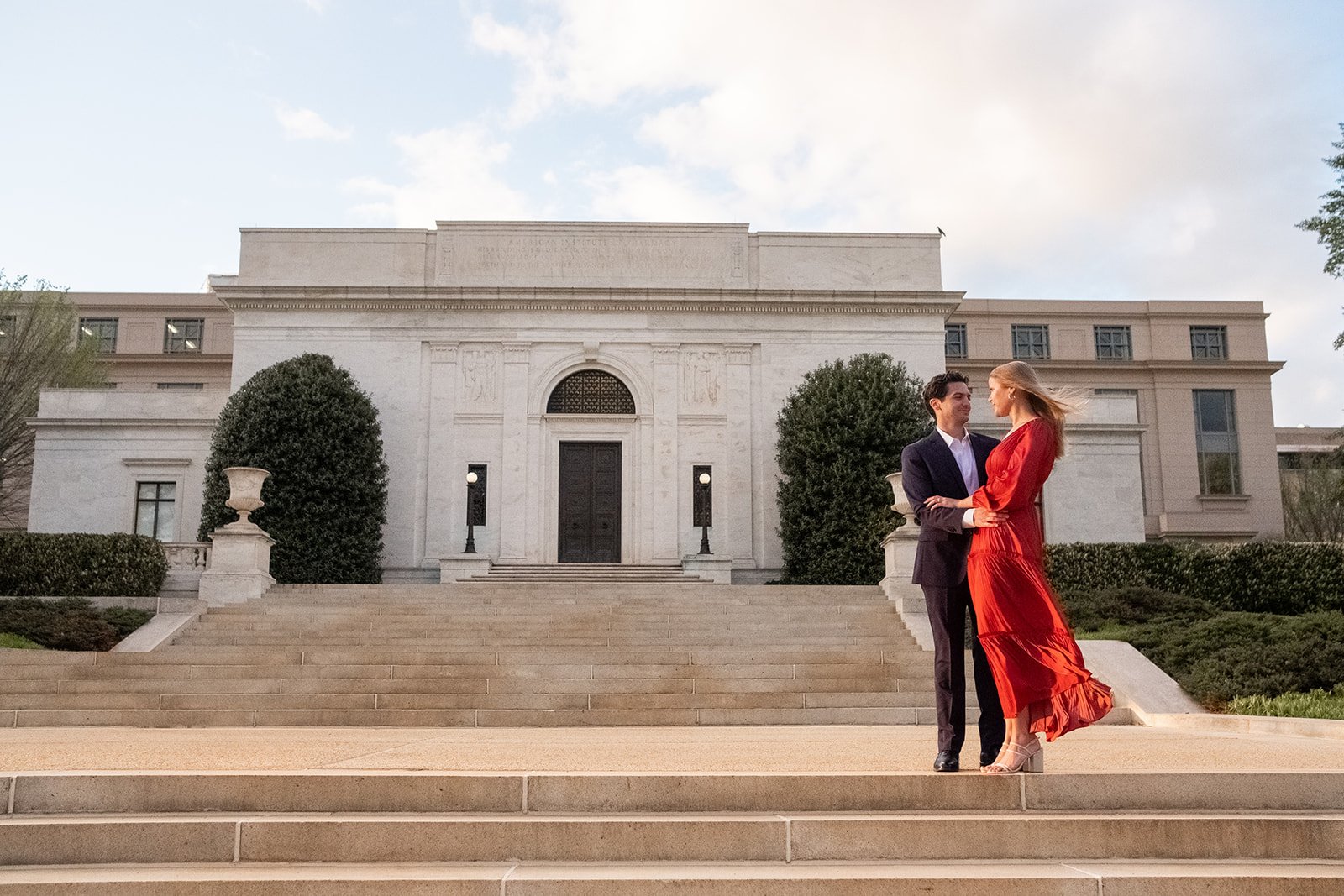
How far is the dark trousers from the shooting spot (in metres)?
5.45

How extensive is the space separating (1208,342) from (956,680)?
48833 millimetres

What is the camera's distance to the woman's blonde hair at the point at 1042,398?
5406 millimetres

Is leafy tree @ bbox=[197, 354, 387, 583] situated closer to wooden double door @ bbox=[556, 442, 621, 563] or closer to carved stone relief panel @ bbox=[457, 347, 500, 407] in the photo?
carved stone relief panel @ bbox=[457, 347, 500, 407]

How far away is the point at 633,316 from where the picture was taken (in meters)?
28.5

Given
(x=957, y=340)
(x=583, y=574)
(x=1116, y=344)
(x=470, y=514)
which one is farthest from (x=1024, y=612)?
(x=1116, y=344)

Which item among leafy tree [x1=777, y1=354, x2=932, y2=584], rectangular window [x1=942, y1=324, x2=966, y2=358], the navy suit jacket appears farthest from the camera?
rectangular window [x1=942, y1=324, x2=966, y2=358]

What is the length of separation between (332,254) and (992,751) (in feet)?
86.9

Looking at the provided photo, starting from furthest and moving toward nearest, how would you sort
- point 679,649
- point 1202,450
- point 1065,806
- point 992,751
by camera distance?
1. point 1202,450
2. point 679,649
3. point 992,751
4. point 1065,806

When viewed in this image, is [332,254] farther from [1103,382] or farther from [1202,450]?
[1202,450]

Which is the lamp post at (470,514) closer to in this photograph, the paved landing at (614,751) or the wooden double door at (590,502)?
the wooden double door at (590,502)

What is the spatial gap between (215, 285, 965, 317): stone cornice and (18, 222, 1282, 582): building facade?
0.05 metres

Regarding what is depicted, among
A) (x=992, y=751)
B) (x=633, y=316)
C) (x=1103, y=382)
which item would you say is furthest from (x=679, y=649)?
(x=1103, y=382)

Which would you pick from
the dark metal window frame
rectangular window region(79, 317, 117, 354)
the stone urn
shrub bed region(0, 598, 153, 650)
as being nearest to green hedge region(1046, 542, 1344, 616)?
the stone urn

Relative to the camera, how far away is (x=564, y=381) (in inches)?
1123
